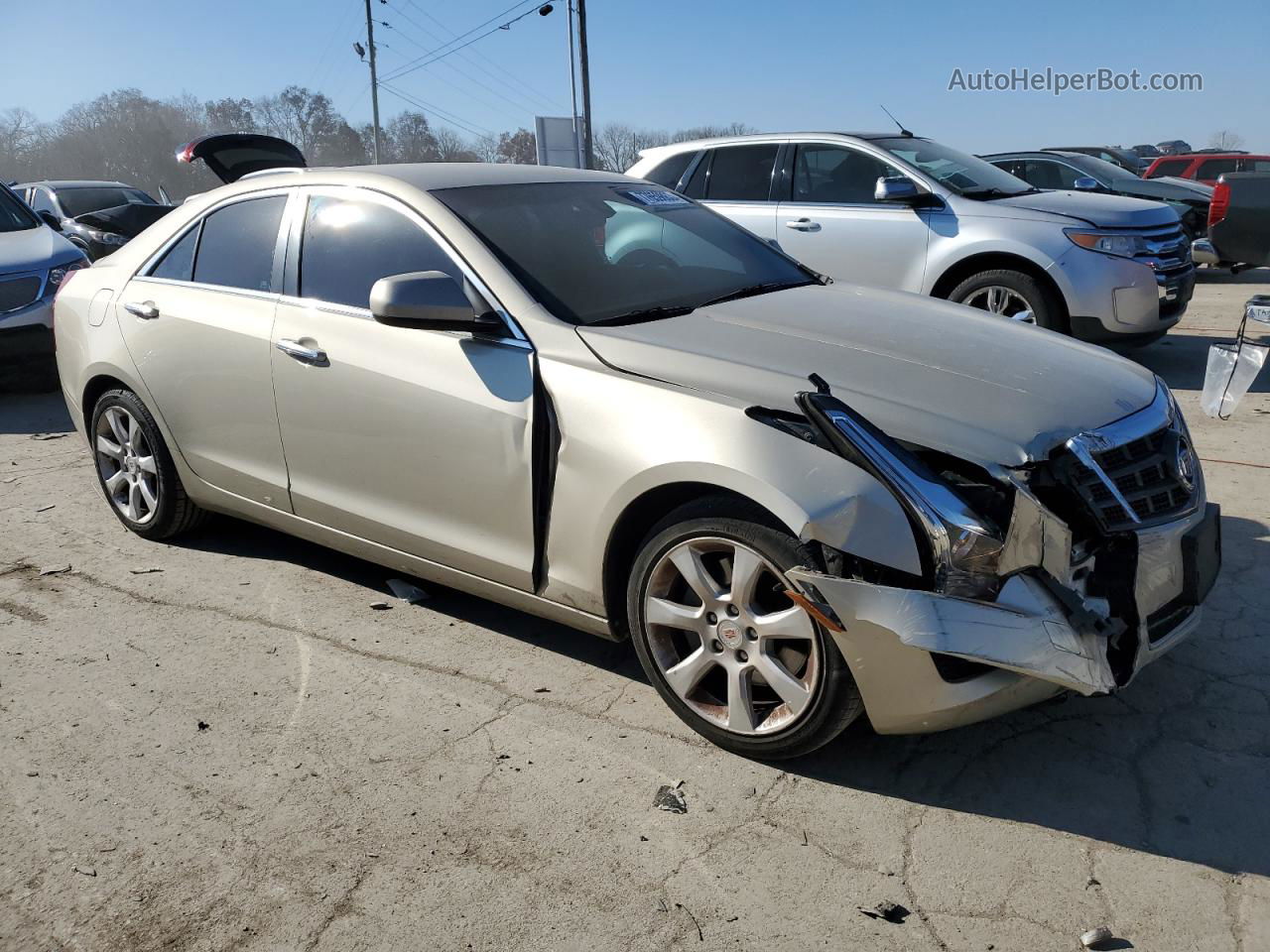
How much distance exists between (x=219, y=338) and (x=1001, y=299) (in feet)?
17.5

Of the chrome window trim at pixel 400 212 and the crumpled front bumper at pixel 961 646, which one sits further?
the chrome window trim at pixel 400 212

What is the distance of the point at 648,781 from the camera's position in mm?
3006

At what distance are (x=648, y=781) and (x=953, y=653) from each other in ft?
3.15

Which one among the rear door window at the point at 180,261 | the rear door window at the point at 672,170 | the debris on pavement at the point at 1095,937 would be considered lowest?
the debris on pavement at the point at 1095,937

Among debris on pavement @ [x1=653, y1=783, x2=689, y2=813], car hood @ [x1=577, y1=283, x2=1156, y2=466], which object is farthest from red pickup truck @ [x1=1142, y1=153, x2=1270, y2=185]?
debris on pavement @ [x1=653, y1=783, x2=689, y2=813]

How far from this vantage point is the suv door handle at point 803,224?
319 inches

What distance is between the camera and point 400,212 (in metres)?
3.81

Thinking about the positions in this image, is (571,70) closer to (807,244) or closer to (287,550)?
(807,244)

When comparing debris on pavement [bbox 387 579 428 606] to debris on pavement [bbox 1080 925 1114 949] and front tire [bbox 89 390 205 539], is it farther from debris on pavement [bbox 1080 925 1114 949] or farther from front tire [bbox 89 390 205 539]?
debris on pavement [bbox 1080 925 1114 949]

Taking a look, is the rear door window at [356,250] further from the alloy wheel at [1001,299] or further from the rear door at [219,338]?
the alloy wheel at [1001,299]

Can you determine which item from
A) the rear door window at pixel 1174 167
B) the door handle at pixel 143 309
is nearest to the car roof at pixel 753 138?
the door handle at pixel 143 309

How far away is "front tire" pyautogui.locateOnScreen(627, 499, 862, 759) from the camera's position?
111 inches

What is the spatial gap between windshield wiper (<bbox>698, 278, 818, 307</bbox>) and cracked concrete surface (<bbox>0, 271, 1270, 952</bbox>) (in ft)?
4.30

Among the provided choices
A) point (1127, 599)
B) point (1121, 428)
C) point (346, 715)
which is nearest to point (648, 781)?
point (346, 715)
